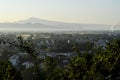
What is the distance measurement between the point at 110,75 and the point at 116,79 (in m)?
0.65

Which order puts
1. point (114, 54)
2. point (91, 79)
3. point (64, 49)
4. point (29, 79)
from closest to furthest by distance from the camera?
point (91, 79)
point (114, 54)
point (29, 79)
point (64, 49)

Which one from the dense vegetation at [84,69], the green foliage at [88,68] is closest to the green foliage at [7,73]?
the dense vegetation at [84,69]

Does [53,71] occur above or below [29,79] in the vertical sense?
above

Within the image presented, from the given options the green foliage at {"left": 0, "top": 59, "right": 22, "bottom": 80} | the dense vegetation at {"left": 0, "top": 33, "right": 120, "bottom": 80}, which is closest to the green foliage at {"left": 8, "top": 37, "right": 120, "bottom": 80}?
the dense vegetation at {"left": 0, "top": 33, "right": 120, "bottom": 80}

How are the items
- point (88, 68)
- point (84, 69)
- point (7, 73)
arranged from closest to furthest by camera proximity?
point (84, 69) < point (88, 68) < point (7, 73)

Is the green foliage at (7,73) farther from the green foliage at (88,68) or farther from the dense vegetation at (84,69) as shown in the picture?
the green foliage at (88,68)

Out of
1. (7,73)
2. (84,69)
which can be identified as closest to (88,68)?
(84,69)

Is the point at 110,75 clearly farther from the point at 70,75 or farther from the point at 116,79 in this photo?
the point at 70,75

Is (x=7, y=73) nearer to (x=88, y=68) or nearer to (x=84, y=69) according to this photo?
(x=84, y=69)

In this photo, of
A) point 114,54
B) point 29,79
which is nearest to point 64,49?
point 29,79

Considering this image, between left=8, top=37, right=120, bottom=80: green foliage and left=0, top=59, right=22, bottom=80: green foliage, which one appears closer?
left=8, top=37, right=120, bottom=80: green foliage

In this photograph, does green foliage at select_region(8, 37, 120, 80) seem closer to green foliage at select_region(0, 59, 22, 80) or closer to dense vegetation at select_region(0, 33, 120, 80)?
dense vegetation at select_region(0, 33, 120, 80)

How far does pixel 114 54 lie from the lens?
754 inches

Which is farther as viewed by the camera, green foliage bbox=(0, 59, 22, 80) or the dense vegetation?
green foliage bbox=(0, 59, 22, 80)
